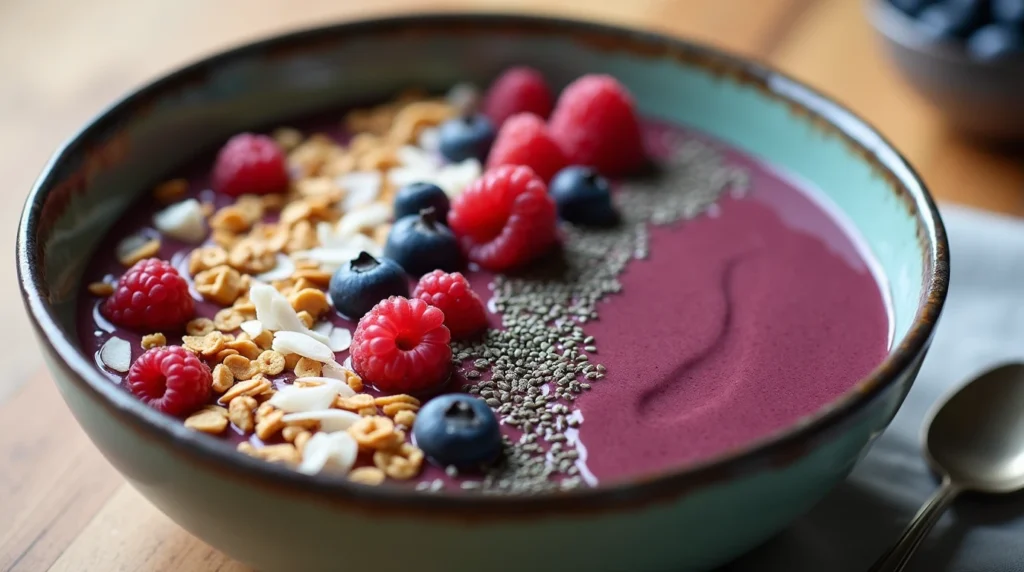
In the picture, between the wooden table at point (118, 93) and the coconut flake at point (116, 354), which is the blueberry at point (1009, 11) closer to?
the wooden table at point (118, 93)

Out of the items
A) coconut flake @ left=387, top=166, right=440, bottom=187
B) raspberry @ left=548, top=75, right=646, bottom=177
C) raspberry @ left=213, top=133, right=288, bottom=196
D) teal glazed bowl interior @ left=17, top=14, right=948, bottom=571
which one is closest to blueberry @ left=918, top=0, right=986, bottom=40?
teal glazed bowl interior @ left=17, top=14, right=948, bottom=571

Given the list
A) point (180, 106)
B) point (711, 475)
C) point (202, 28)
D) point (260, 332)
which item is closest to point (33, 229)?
point (260, 332)

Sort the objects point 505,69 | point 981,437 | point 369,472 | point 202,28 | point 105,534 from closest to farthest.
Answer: point 369,472 < point 105,534 < point 981,437 < point 505,69 < point 202,28

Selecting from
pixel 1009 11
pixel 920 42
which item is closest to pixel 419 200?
pixel 920 42

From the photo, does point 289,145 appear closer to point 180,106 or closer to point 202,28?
point 180,106

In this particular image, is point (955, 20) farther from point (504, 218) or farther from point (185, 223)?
point (185, 223)
